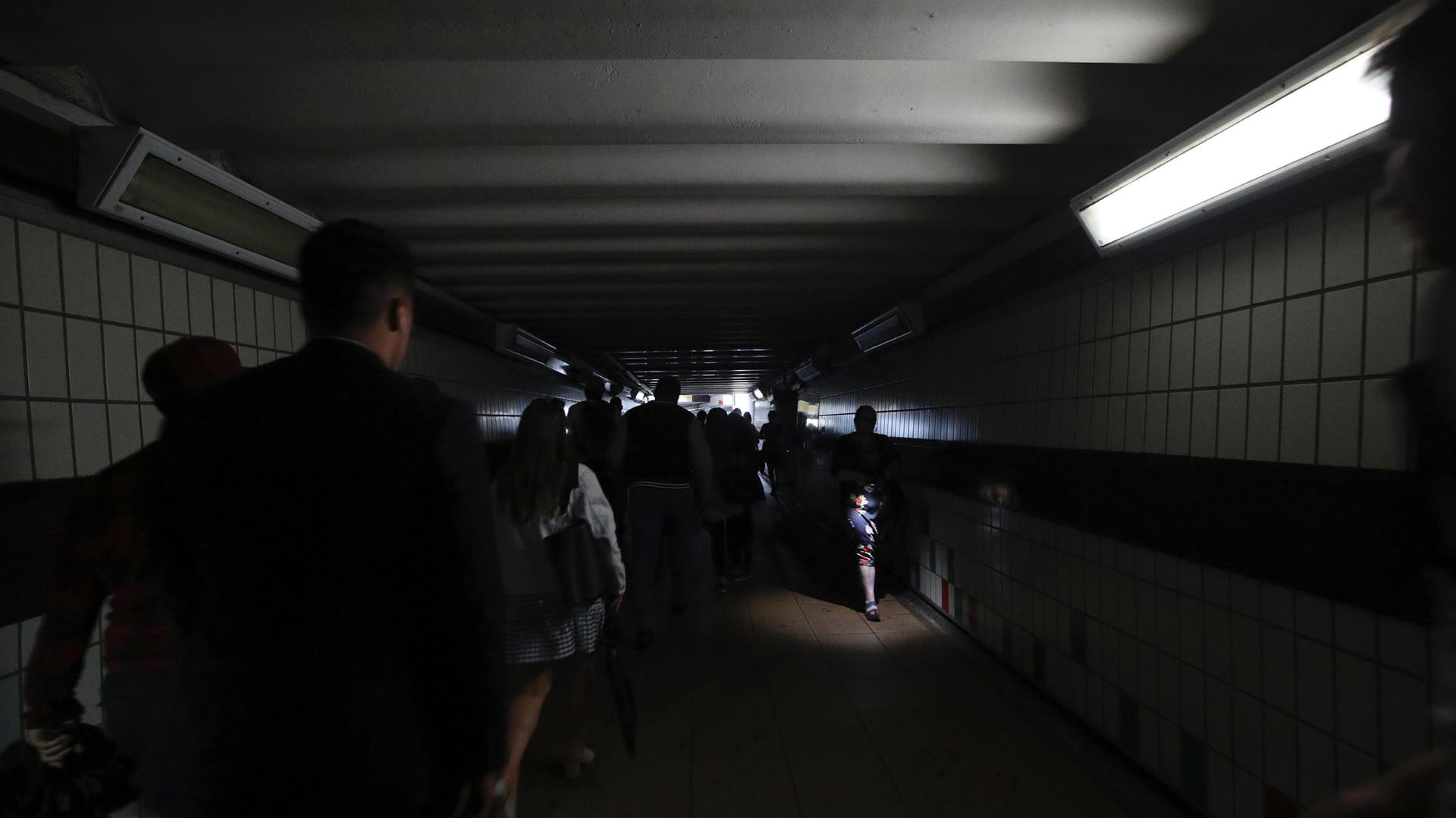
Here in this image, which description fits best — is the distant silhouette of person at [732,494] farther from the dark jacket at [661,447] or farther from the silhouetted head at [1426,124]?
the silhouetted head at [1426,124]

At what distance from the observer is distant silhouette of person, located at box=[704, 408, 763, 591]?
652 centimetres

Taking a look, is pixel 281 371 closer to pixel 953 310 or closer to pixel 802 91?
pixel 802 91

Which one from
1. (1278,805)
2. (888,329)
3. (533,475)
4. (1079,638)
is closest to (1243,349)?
(1278,805)

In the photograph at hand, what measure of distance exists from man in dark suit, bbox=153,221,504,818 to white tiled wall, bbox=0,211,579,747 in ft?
4.62

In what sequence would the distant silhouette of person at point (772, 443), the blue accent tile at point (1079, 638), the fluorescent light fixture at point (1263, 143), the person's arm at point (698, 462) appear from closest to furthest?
Answer: the fluorescent light fixture at point (1263, 143), the blue accent tile at point (1079, 638), the person's arm at point (698, 462), the distant silhouette of person at point (772, 443)

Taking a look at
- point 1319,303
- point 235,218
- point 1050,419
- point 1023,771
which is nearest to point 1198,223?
point 1319,303

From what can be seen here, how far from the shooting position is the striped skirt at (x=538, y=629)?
2.71 m

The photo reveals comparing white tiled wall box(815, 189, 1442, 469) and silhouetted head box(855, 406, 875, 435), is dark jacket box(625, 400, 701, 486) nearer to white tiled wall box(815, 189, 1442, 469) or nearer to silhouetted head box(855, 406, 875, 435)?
silhouetted head box(855, 406, 875, 435)

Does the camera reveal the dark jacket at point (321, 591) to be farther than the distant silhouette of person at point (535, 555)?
No

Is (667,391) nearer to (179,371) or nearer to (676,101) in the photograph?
(676,101)

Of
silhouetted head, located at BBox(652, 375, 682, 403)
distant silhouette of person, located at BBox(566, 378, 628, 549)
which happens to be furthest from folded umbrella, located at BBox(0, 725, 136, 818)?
silhouetted head, located at BBox(652, 375, 682, 403)

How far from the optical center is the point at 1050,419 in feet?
12.7

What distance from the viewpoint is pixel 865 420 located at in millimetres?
5812

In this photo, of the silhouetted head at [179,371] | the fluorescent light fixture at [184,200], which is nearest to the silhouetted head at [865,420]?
the fluorescent light fixture at [184,200]
